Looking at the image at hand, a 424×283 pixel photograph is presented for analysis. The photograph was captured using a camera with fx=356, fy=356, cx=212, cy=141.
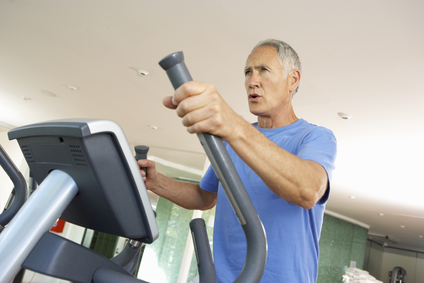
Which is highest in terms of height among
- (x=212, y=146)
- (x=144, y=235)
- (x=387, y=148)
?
(x=387, y=148)

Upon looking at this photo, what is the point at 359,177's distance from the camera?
576cm

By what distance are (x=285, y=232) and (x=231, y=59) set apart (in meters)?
2.30

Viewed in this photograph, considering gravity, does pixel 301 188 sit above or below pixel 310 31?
below

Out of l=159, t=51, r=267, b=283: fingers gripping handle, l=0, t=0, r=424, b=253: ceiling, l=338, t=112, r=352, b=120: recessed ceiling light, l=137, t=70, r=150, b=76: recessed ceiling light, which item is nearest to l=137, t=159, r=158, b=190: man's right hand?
l=159, t=51, r=267, b=283: fingers gripping handle

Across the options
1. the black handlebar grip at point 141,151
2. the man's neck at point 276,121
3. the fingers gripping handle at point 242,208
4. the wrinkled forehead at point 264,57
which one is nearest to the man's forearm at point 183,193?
the black handlebar grip at point 141,151

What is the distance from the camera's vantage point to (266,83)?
952 millimetres

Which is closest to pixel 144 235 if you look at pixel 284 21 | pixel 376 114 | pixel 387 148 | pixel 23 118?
pixel 284 21

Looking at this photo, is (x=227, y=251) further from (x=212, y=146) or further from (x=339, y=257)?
(x=339, y=257)

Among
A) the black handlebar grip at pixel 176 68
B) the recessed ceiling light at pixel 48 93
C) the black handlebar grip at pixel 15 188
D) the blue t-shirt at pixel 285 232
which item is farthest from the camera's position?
the recessed ceiling light at pixel 48 93

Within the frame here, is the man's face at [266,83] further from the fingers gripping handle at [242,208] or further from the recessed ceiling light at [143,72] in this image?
the recessed ceiling light at [143,72]

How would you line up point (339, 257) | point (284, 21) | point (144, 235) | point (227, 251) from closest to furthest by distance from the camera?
point (144, 235) → point (227, 251) → point (284, 21) → point (339, 257)

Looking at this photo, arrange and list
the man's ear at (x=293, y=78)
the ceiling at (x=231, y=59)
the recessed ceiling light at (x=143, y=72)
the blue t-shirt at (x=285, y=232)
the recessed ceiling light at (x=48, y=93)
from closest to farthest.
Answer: the blue t-shirt at (x=285, y=232) < the man's ear at (x=293, y=78) < the ceiling at (x=231, y=59) < the recessed ceiling light at (x=143, y=72) < the recessed ceiling light at (x=48, y=93)

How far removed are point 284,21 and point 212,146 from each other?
199 centimetres

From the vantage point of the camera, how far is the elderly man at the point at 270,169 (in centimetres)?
49
